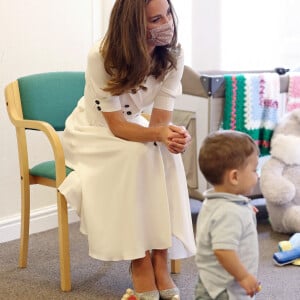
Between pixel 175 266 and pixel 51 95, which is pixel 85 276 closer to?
pixel 175 266

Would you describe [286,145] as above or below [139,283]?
above

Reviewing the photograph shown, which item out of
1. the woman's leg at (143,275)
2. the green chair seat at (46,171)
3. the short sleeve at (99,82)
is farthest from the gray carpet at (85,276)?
Result: the short sleeve at (99,82)

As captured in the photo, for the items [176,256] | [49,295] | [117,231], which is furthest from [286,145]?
[49,295]

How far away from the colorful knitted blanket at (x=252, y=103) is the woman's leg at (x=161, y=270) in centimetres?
87

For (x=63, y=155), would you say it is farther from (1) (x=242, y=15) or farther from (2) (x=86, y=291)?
(1) (x=242, y=15)

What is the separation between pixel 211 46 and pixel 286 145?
97 centimetres

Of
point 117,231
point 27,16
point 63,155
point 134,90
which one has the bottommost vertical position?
point 117,231

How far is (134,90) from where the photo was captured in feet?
6.25

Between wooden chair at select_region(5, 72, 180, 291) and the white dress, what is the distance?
0.09 metres

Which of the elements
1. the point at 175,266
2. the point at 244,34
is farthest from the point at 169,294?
the point at 244,34

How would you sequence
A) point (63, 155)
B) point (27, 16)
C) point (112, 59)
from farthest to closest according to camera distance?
point (27, 16), point (63, 155), point (112, 59)

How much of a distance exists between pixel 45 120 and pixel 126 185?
518mm

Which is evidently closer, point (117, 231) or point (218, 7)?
point (117, 231)

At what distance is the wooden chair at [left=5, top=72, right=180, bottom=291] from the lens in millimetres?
1981
